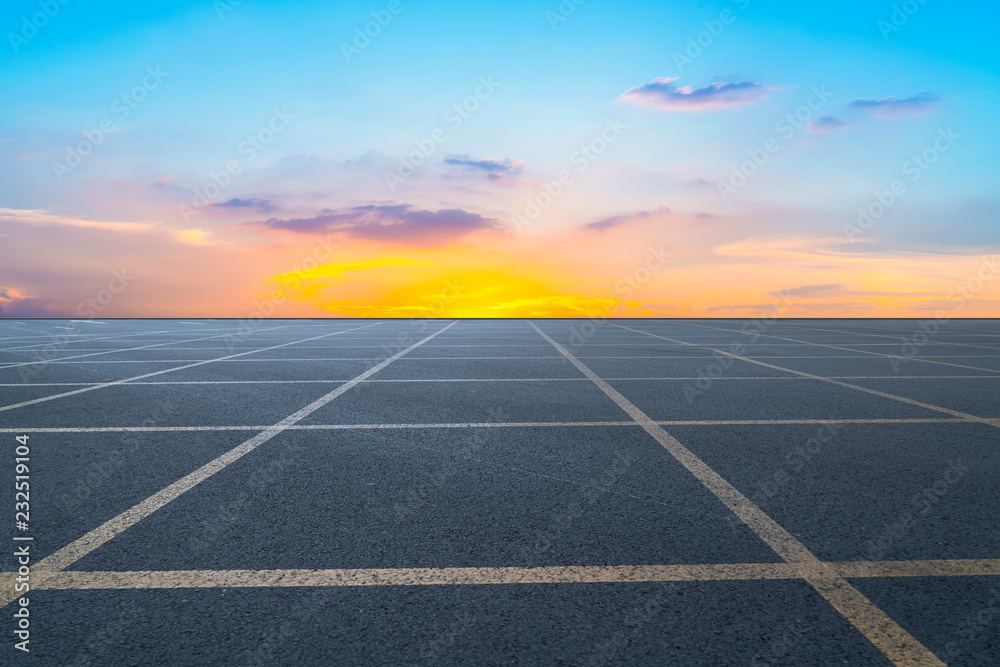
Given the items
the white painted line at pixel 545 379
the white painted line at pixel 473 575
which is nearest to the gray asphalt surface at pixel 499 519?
the white painted line at pixel 473 575

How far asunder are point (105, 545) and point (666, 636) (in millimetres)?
2992

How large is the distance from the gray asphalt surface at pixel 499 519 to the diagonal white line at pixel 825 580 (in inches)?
2.1

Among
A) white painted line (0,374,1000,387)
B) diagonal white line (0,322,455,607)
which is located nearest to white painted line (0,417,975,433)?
diagonal white line (0,322,455,607)

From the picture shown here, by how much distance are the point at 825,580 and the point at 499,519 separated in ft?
5.72

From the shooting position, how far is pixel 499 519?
3506mm

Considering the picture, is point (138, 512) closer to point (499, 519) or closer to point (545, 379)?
point (499, 519)

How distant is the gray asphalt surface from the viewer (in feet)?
7.52

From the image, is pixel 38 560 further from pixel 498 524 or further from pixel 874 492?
pixel 874 492

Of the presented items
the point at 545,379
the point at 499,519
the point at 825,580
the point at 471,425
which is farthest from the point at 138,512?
the point at 545,379

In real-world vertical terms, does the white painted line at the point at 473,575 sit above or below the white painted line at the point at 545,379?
below

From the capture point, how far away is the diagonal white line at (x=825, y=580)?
2.24 meters

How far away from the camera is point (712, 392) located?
828cm

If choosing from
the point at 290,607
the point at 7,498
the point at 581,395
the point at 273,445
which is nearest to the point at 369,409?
the point at 273,445

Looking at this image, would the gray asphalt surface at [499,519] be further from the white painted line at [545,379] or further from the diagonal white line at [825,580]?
the white painted line at [545,379]
